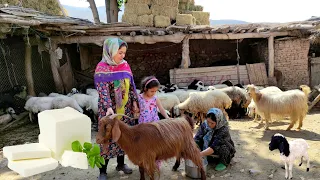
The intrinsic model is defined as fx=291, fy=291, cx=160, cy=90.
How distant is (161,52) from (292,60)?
5.36 meters

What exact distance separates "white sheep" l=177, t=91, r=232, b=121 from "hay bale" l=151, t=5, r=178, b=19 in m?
4.75

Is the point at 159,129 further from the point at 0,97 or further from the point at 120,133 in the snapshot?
the point at 0,97

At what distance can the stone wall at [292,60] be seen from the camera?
10969 mm

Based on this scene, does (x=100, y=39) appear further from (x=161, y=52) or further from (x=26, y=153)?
(x=26, y=153)

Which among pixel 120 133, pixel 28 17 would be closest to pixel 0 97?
pixel 28 17

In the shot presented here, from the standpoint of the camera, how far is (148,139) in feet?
11.0

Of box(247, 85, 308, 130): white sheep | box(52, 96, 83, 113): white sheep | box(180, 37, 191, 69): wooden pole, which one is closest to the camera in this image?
box(247, 85, 308, 130): white sheep

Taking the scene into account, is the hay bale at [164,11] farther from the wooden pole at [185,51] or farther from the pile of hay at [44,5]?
the pile of hay at [44,5]

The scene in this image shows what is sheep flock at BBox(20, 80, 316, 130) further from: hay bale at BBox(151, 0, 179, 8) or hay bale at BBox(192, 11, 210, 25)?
hay bale at BBox(192, 11, 210, 25)

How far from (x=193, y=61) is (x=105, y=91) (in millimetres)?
9909

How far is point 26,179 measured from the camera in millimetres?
4461

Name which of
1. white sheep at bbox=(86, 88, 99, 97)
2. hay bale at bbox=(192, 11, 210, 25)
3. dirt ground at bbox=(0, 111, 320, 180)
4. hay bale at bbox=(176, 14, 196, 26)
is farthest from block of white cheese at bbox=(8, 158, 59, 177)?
hay bale at bbox=(192, 11, 210, 25)

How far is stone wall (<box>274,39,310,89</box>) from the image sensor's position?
11.0m

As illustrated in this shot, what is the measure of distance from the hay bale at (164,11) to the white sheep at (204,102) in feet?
15.6
